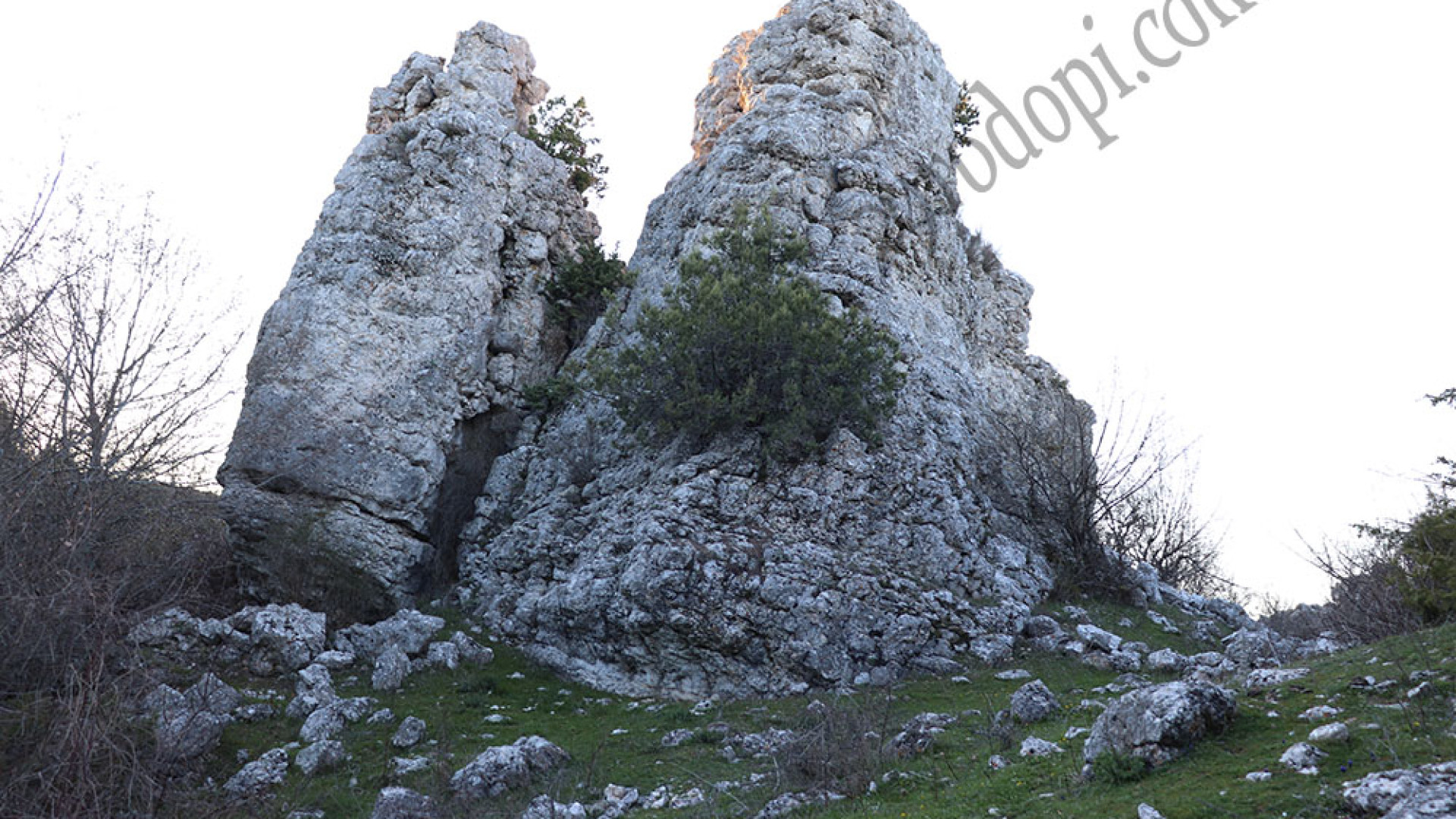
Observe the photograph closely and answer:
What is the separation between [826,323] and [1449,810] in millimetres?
13364

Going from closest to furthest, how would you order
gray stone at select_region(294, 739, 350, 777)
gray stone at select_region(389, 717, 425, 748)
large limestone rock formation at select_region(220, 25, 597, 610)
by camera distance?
gray stone at select_region(294, 739, 350, 777), gray stone at select_region(389, 717, 425, 748), large limestone rock formation at select_region(220, 25, 597, 610)

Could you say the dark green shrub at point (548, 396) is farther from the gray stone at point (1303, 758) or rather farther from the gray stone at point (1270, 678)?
the gray stone at point (1303, 758)

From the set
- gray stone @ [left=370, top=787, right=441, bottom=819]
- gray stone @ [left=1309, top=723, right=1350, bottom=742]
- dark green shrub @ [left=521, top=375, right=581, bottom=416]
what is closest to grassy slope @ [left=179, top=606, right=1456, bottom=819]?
gray stone @ [left=1309, top=723, right=1350, bottom=742]

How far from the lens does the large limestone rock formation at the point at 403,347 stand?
18.0m

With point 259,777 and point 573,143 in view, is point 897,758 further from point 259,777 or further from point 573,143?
point 573,143

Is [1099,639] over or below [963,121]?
below

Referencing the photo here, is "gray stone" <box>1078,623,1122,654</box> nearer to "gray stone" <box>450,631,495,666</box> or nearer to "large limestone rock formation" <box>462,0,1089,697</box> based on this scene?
"large limestone rock formation" <box>462,0,1089,697</box>

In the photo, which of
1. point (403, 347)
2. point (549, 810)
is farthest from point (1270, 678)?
point (403, 347)

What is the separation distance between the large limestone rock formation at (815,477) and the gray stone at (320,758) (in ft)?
14.0

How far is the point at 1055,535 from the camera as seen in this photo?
1886 cm

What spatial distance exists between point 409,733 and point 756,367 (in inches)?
355

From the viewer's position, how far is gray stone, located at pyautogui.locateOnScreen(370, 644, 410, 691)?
13820 millimetres

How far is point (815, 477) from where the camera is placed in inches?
650

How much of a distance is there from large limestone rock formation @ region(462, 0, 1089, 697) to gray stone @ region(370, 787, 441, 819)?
538cm
